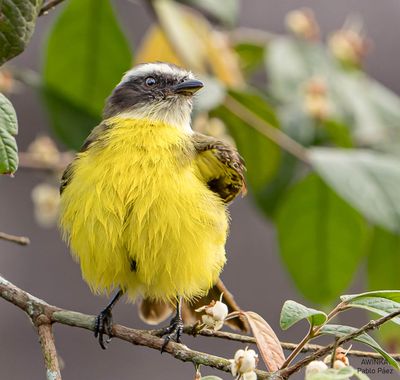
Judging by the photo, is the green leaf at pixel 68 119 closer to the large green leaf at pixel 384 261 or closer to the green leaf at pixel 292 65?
the green leaf at pixel 292 65

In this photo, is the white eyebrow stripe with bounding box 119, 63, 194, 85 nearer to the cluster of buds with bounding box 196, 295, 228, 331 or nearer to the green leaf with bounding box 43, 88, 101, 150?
the green leaf with bounding box 43, 88, 101, 150

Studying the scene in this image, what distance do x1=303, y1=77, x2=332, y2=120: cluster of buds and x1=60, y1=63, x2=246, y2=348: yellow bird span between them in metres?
0.83

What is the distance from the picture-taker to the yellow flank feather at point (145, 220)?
3076 millimetres

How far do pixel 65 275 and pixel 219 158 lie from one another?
4.18 m

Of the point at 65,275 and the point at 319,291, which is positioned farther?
the point at 65,275

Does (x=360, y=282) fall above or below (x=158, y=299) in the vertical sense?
below

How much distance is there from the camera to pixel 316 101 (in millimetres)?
4168

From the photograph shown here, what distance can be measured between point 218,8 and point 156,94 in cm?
51

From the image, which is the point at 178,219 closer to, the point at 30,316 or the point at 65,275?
the point at 30,316

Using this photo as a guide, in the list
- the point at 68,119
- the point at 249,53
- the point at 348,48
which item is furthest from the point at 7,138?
the point at 348,48

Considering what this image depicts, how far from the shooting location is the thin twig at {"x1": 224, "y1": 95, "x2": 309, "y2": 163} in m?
3.85

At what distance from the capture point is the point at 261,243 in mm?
7707

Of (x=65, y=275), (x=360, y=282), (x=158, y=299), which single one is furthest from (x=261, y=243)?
(x=158, y=299)

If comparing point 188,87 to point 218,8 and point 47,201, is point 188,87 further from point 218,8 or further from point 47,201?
point 47,201
